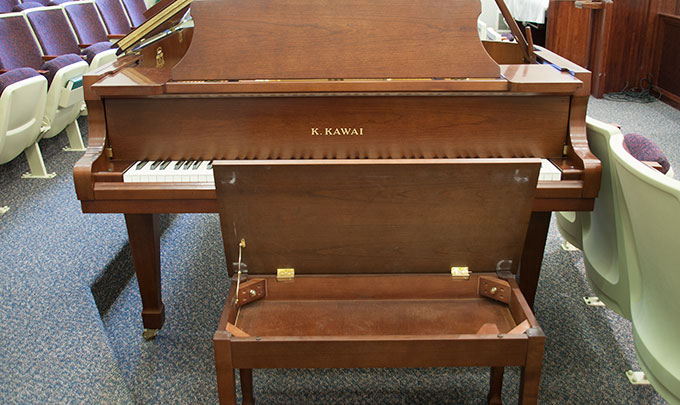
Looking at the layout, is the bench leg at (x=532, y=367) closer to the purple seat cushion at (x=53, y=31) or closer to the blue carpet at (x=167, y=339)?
the blue carpet at (x=167, y=339)

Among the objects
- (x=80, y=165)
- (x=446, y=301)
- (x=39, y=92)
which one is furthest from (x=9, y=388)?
(x=39, y=92)

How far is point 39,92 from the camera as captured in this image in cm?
335

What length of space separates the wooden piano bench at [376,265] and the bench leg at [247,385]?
0.99 feet

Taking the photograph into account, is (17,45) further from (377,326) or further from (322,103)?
(377,326)

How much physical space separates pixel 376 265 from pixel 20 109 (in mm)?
2544

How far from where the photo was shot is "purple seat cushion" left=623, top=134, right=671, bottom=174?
1803 mm

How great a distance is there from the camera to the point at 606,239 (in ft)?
6.01

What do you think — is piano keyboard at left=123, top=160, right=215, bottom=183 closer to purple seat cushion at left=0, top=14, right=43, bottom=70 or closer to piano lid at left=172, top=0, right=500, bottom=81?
piano lid at left=172, top=0, right=500, bottom=81

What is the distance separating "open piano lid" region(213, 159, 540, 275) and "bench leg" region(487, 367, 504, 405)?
402 mm

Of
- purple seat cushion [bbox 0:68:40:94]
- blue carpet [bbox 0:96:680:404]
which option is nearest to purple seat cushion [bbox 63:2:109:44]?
purple seat cushion [bbox 0:68:40:94]

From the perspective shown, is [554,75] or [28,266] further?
[28,266]

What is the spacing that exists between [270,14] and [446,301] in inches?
41.6

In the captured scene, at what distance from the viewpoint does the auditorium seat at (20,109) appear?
3.09 metres

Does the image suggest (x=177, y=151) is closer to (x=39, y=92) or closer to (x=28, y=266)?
(x=28, y=266)
